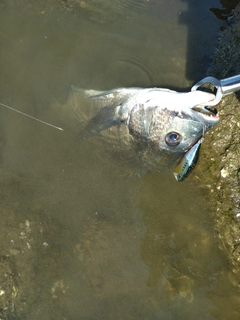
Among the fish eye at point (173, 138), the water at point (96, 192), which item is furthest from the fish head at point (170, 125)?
the water at point (96, 192)

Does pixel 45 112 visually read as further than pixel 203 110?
Yes

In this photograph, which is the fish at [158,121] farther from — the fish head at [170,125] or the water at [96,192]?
the water at [96,192]

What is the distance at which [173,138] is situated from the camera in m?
3.36

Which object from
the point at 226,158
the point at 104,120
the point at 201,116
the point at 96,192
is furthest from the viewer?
the point at 96,192

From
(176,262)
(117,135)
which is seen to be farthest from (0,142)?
(176,262)

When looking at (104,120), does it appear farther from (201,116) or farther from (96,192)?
(201,116)

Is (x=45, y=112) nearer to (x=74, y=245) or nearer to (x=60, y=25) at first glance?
(x=60, y=25)

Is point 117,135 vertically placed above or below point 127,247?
above

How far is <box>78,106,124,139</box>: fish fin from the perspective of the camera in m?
3.69

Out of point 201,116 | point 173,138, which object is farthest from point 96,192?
point 201,116

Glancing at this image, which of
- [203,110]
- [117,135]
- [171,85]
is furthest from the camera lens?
[171,85]

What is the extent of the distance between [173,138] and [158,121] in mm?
234

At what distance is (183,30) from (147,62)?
62 centimetres

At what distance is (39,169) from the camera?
14.2 feet
